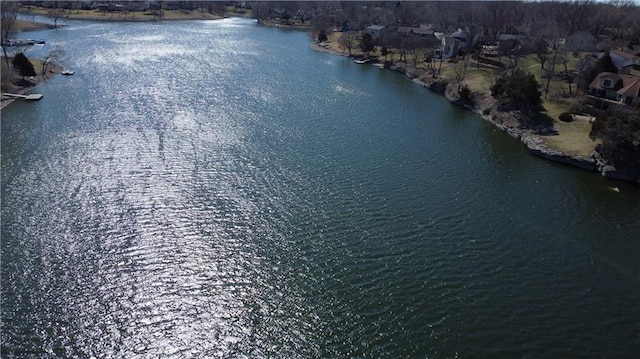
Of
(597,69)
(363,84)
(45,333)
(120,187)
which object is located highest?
(597,69)

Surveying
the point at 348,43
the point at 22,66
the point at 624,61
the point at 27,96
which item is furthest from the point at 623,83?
the point at 22,66

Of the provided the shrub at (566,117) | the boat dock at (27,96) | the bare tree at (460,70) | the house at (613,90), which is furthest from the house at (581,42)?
the boat dock at (27,96)

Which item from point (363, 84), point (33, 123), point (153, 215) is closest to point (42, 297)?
point (153, 215)

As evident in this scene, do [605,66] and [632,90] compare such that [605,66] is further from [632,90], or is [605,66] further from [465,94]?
[465,94]

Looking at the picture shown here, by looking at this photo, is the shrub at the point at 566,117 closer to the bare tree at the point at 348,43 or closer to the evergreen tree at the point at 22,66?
the bare tree at the point at 348,43

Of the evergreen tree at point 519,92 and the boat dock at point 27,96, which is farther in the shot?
the boat dock at point 27,96

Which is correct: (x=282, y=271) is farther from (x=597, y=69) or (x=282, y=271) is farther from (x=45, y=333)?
(x=597, y=69)
